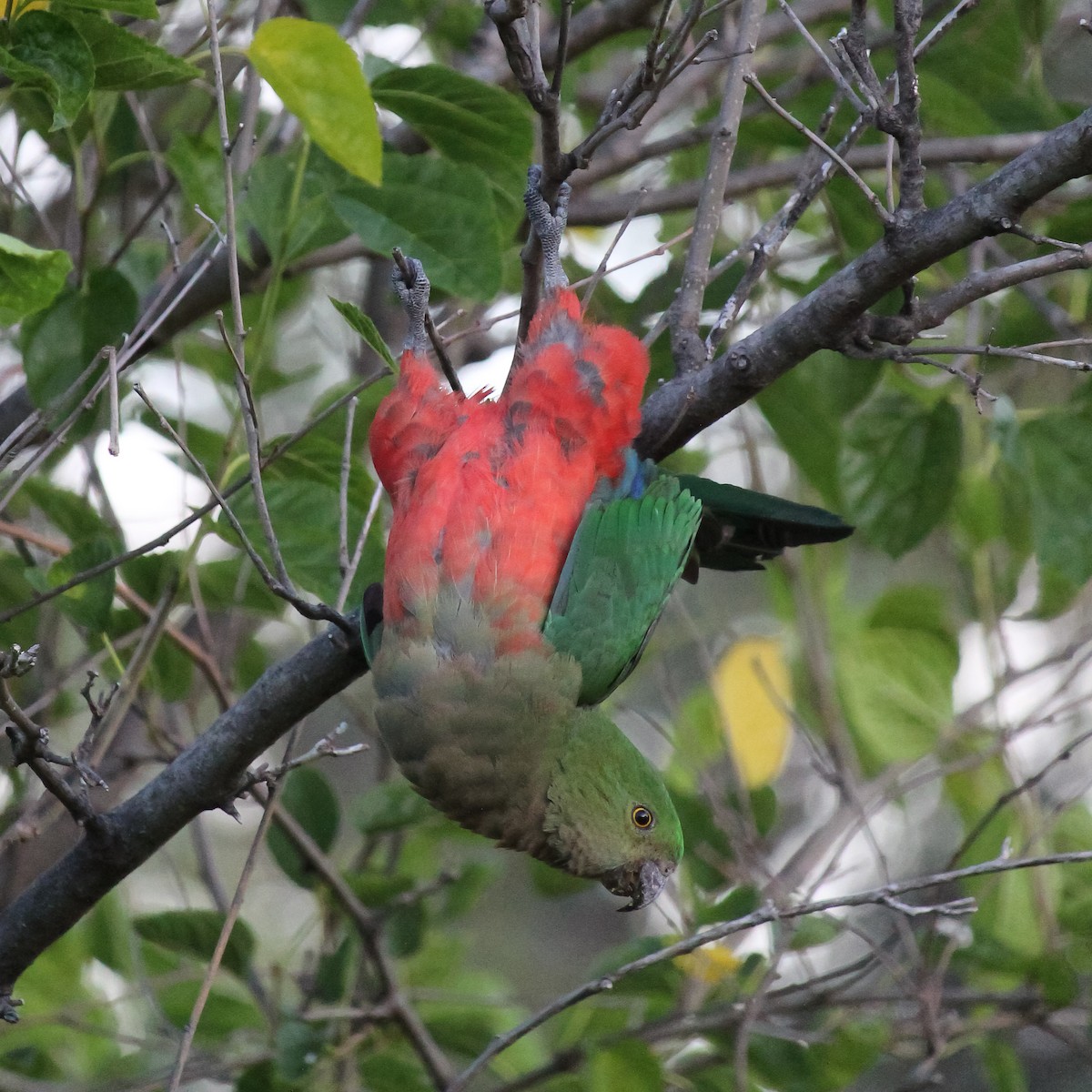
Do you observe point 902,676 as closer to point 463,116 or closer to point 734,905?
point 734,905

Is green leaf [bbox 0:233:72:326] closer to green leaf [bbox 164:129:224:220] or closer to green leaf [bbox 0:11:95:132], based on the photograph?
green leaf [bbox 0:11:95:132]

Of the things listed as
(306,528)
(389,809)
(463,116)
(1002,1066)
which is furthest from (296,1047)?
(463,116)

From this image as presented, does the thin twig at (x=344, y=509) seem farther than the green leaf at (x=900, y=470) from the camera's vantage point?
No

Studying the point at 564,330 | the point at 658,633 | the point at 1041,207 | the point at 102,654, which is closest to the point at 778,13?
the point at 1041,207

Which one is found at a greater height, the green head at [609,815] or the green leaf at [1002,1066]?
the green head at [609,815]

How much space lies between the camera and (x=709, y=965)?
378cm

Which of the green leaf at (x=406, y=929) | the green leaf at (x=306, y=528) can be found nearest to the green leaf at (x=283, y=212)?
the green leaf at (x=306, y=528)

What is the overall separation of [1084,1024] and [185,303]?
3337 millimetres

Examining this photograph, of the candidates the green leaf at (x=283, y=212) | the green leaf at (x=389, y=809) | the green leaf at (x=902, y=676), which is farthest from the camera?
the green leaf at (x=902, y=676)

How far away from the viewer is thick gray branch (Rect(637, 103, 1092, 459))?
2064 millimetres

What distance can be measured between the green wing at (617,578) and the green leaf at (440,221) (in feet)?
1.96

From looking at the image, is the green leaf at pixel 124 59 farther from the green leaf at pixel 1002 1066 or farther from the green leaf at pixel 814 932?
the green leaf at pixel 1002 1066

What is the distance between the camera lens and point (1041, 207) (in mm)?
4098

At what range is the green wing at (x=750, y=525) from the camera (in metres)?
2.95
